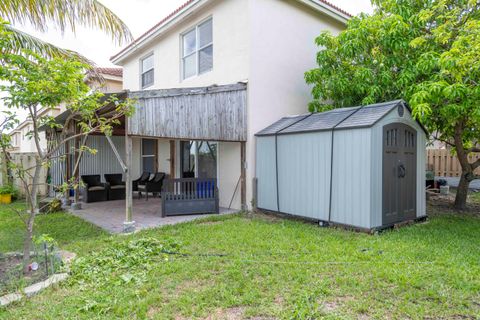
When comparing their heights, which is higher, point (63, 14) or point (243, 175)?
point (63, 14)

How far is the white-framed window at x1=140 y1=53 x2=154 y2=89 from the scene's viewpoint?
12.9 meters

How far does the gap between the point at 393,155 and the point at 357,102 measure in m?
2.56

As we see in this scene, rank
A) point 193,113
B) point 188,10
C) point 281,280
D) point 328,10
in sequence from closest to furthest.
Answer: point 281,280 < point 193,113 < point 188,10 < point 328,10

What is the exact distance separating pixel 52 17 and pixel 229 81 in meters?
4.60

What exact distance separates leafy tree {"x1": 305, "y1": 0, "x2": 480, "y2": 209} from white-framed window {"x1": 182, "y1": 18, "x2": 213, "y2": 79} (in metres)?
3.24

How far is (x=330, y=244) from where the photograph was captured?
5.43 m

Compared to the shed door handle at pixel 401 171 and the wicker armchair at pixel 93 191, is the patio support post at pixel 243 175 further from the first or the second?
the wicker armchair at pixel 93 191

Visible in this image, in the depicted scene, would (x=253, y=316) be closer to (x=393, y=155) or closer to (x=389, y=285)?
(x=389, y=285)

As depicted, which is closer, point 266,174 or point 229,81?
point 266,174

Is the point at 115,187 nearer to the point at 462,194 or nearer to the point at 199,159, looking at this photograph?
the point at 199,159

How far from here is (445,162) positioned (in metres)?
14.3

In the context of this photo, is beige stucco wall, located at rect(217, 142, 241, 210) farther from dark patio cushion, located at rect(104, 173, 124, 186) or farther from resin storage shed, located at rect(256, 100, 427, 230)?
dark patio cushion, located at rect(104, 173, 124, 186)

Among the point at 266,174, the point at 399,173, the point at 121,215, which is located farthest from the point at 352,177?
the point at 121,215

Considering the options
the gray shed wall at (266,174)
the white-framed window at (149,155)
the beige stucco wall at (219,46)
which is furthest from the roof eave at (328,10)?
the white-framed window at (149,155)
